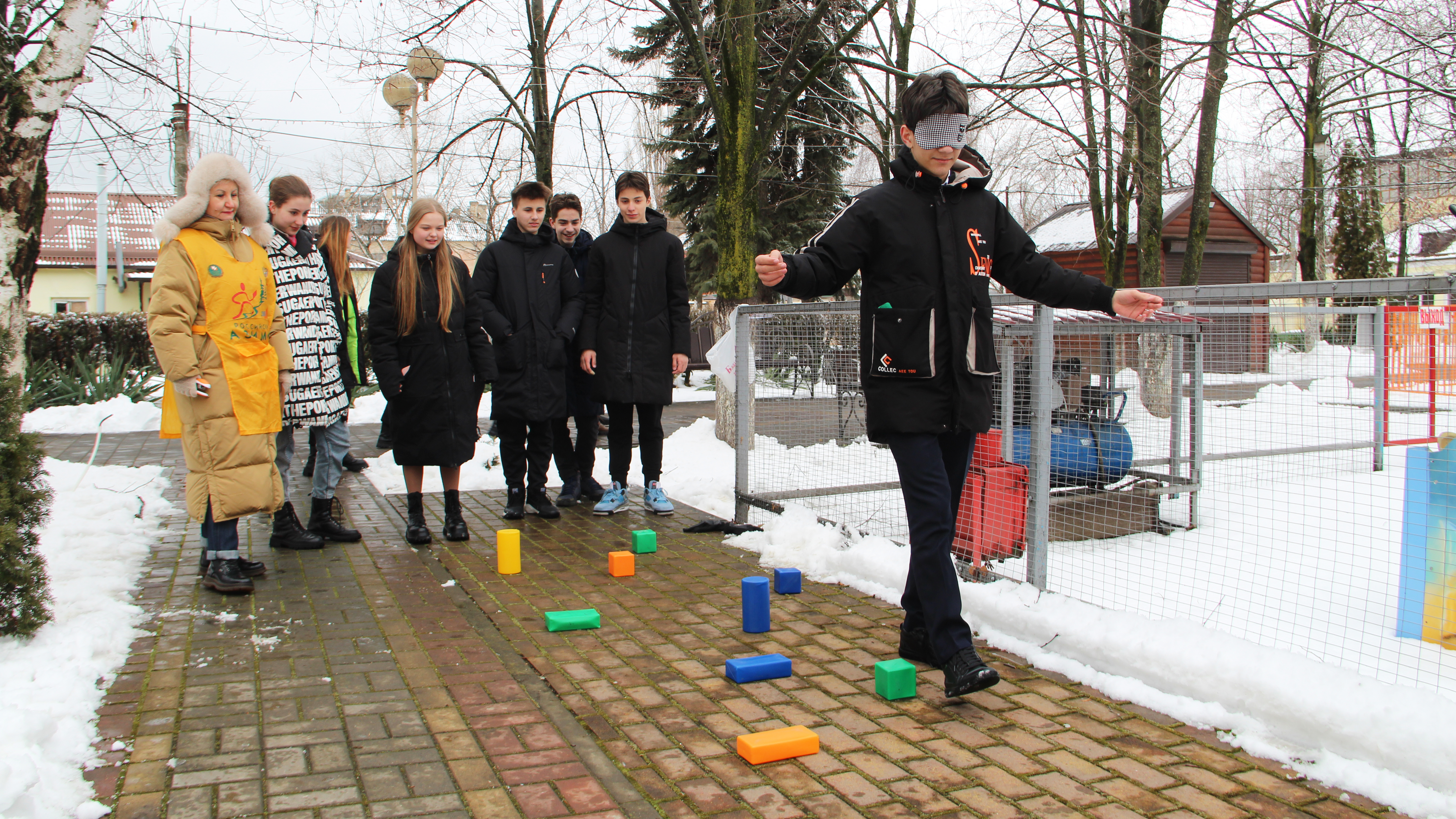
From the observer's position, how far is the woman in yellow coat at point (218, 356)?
14.8 ft

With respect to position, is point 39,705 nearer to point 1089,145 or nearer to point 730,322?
point 730,322

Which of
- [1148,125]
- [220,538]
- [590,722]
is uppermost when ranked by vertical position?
[1148,125]

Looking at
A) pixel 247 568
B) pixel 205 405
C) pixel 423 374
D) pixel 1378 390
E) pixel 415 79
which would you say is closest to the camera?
pixel 205 405

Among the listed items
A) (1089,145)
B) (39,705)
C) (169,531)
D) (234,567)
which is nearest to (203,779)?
(39,705)

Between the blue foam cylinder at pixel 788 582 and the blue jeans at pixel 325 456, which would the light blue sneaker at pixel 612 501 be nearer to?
the blue jeans at pixel 325 456

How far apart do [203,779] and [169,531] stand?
13.0 feet

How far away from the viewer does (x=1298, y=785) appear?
9.14 ft

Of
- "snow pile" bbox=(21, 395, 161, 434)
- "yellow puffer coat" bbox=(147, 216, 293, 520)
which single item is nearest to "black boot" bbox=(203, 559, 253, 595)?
"yellow puffer coat" bbox=(147, 216, 293, 520)

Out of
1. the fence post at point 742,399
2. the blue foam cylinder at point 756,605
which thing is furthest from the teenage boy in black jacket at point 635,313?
the blue foam cylinder at point 756,605

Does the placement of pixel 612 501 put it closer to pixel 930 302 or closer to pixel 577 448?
pixel 577 448

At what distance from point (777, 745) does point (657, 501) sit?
3.86 m

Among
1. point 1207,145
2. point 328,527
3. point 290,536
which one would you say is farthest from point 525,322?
point 1207,145

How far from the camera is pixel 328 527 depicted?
6.02 metres

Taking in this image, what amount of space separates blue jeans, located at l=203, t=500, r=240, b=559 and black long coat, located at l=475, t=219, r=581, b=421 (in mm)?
1887
